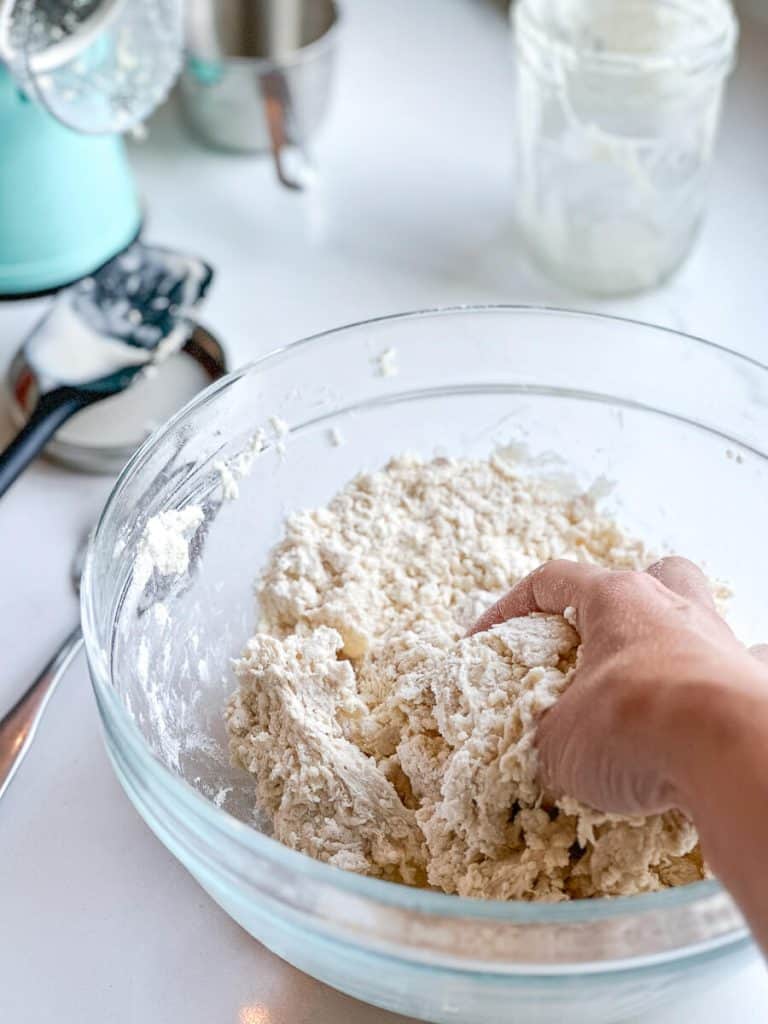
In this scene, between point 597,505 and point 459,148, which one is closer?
point 597,505

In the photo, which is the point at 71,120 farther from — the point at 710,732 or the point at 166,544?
the point at 710,732

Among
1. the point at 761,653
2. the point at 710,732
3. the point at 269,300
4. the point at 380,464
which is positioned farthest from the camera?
the point at 269,300

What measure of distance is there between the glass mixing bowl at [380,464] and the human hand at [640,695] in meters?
0.06

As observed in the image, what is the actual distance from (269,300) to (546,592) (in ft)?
1.99

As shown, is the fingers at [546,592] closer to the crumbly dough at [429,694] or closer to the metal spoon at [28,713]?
the crumbly dough at [429,694]

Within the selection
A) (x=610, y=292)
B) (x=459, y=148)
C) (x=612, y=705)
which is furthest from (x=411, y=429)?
(x=459, y=148)

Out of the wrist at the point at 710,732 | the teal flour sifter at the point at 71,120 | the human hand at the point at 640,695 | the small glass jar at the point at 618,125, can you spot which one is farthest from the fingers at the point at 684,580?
the teal flour sifter at the point at 71,120

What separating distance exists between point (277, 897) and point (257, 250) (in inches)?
32.8

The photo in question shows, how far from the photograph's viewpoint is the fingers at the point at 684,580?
0.66m

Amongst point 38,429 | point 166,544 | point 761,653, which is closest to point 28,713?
point 166,544

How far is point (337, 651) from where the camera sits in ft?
2.63

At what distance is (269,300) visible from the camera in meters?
1.20

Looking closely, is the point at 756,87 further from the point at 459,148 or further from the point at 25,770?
the point at 25,770

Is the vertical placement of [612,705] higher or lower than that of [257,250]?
higher
